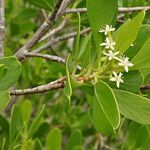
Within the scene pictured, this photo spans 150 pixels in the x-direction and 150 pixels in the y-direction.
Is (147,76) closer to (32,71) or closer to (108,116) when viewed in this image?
(108,116)

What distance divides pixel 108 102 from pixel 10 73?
31 cm

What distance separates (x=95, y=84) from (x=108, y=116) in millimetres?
89

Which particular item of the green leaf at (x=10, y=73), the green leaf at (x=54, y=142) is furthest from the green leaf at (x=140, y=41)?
the green leaf at (x=54, y=142)

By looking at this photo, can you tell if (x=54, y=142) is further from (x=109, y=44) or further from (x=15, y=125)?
(x=109, y=44)

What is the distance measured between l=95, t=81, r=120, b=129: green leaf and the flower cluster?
0.15ft

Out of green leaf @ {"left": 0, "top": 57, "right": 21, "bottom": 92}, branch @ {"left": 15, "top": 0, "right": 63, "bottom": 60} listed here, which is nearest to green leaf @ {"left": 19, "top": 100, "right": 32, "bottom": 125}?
branch @ {"left": 15, "top": 0, "right": 63, "bottom": 60}

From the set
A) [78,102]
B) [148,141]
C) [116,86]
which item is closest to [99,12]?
[116,86]

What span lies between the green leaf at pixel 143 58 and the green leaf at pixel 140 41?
0.07 meters

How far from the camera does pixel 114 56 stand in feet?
4.10

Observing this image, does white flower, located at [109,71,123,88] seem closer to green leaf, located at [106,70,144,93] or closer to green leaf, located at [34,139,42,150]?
green leaf, located at [106,70,144,93]

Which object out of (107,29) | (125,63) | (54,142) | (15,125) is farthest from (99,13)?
(54,142)

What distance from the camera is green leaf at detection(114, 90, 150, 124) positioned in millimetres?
1271

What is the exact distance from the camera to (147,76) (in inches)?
58.6

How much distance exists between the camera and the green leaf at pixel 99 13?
1330 millimetres
